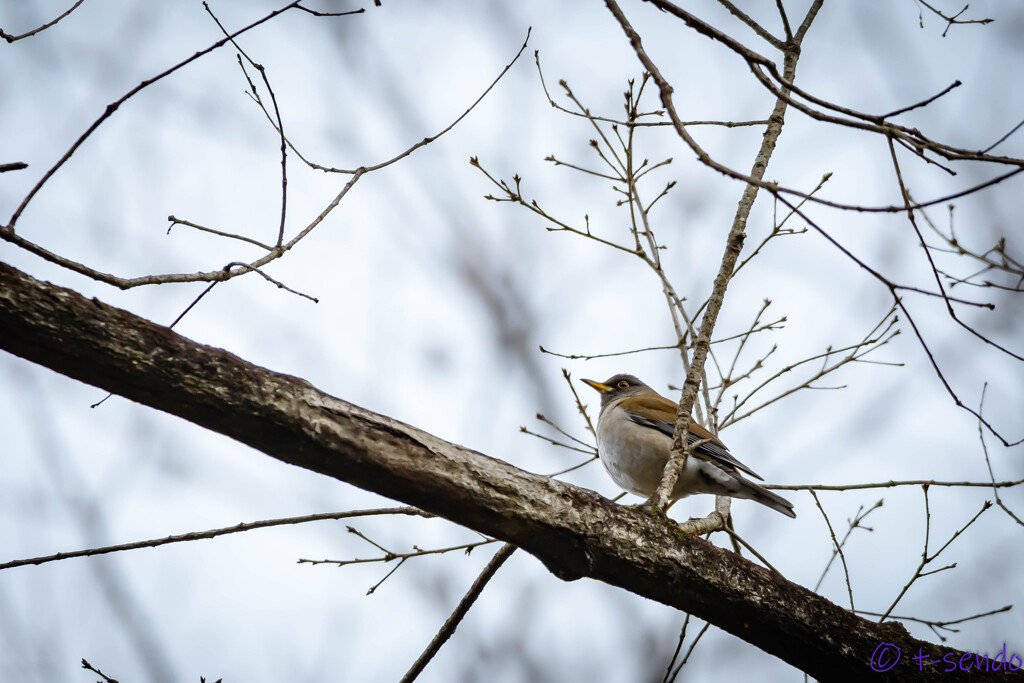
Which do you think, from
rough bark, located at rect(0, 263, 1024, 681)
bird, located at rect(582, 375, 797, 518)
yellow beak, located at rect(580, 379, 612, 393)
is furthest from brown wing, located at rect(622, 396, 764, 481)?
rough bark, located at rect(0, 263, 1024, 681)

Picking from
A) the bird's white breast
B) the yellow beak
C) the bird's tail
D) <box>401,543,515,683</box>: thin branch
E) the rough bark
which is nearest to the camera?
the rough bark

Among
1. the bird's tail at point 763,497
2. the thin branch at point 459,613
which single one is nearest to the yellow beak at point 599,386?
the bird's tail at point 763,497

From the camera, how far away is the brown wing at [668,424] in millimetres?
4922

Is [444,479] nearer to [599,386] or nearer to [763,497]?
[763,497]

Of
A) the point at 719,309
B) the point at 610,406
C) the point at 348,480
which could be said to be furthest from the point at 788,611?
the point at 610,406

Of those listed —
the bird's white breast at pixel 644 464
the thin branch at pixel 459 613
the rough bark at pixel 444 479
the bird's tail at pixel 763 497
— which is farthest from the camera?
the bird's white breast at pixel 644 464

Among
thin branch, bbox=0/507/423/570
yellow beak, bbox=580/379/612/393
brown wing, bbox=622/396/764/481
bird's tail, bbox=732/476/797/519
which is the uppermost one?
yellow beak, bbox=580/379/612/393

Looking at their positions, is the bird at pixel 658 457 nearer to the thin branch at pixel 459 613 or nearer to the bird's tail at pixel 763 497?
the bird's tail at pixel 763 497

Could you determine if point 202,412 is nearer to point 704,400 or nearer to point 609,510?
point 609,510

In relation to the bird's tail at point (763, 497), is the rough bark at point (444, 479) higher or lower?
lower

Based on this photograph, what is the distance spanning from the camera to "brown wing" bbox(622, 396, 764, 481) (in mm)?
4922

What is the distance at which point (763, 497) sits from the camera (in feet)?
16.2

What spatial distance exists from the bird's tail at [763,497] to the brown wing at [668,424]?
9 cm

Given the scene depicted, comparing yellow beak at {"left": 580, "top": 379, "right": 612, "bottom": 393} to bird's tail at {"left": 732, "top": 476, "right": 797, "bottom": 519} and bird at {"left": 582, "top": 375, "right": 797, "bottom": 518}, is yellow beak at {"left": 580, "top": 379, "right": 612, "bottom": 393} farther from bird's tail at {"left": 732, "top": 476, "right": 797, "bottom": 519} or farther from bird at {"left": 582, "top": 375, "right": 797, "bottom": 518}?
bird's tail at {"left": 732, "top": 476, "right": 797, "bottom": 519}
